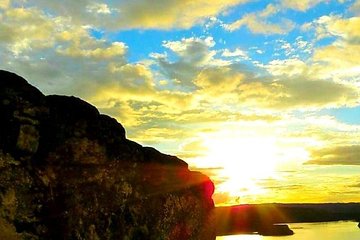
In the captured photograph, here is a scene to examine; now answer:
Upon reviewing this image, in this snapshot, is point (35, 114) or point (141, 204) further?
point (141, 204)

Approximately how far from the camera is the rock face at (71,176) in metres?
15.2

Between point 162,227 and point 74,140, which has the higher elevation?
point 74,140

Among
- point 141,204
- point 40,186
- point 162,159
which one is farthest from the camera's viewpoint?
point 162,159

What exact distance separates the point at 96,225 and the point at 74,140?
10.7 feet

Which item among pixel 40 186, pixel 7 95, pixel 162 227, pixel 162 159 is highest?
pixel 7 95

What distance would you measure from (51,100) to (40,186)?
4135 mm

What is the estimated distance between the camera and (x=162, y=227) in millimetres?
20781

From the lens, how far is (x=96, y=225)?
17266 millimetres

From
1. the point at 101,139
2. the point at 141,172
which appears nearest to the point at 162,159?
the point at 141,172

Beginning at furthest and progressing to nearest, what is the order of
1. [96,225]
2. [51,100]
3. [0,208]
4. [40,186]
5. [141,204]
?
1. [141,204]
2. [51,100]
3. [96,225]
4. [40,186]
5. [0,208]

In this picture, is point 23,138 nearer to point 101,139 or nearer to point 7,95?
point 7,95

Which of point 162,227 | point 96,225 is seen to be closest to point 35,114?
point 96,225

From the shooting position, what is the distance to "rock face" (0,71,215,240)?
50.0 ft

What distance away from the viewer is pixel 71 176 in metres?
17.0
